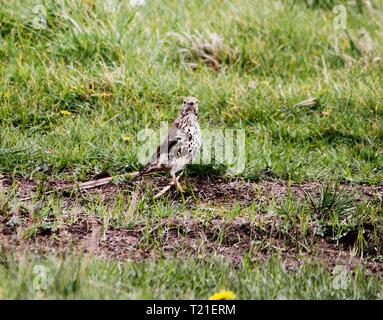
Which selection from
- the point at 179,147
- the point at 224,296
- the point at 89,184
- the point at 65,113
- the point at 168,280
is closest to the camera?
the point at 224,296

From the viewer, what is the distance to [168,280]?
4195 mm

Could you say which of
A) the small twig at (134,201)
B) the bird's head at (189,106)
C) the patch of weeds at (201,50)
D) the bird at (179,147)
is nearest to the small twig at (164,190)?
the bird at (179,147)

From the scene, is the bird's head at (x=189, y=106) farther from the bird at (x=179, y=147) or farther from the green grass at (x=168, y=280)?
the green grass at (x=168, y=280)

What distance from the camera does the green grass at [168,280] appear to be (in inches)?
153

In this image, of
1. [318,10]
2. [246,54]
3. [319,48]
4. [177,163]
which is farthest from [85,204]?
[318,10]

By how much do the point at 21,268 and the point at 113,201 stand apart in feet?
4.86

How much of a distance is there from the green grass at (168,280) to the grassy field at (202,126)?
0.01 meters

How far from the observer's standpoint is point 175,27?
25.4 feet

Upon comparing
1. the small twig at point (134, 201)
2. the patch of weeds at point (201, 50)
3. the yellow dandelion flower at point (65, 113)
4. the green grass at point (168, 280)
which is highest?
the patch of weeds at point (201, 50)

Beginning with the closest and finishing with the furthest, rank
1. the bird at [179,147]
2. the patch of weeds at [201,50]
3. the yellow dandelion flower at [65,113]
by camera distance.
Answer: the bird at [179,147] < the yellow dandelion flower at [65,113] < the patch of weeds at [201,50]

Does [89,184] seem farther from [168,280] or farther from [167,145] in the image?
[168,280]

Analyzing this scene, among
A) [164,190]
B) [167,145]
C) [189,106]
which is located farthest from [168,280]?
[189,106]

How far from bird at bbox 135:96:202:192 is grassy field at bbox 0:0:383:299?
6.4 inches

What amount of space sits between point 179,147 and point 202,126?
1096 mm
